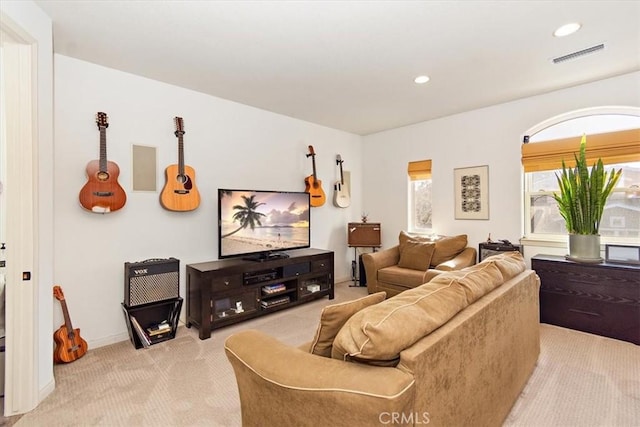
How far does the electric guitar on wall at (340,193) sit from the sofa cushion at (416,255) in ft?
4.20

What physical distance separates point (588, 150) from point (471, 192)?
1275 millimetres

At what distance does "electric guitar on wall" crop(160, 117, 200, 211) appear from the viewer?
9.91 feet

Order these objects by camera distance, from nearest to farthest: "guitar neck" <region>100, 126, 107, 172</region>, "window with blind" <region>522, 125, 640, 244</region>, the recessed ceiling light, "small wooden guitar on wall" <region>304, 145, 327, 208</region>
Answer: the recessed ceiling light
"guitar neck" <region>100, 126, 107, 172</region>
"window with blind" <region>522, 125, 640, 244</region>
"small wooden guitar on wall" <region>304, 145, 327, 208</region>

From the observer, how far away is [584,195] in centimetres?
291

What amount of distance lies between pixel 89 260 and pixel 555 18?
4.19 m

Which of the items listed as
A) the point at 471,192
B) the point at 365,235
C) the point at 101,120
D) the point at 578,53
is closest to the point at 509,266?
the point at 578,53

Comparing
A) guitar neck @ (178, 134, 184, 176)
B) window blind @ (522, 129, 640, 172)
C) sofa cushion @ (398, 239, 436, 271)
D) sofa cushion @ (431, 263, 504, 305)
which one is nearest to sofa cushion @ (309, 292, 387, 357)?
sofa cushion @ (431, 263, 504, 305)

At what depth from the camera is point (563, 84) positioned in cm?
325

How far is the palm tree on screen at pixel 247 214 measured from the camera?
3.30 meters

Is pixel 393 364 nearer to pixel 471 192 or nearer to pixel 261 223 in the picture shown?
pixel 261 223

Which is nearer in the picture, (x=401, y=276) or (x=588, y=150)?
(x=588, y=150)

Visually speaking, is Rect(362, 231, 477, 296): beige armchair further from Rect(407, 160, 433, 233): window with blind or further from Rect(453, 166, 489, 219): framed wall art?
Rect(407, 160, 433, 233): window with blind

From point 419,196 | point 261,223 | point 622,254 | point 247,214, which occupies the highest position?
point 419,196

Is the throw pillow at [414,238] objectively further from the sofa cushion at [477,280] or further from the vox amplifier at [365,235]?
the sofa cushion at [477,280]
